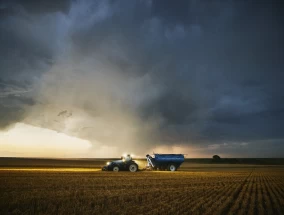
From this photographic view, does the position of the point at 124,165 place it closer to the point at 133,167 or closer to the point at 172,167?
the point at 133,167

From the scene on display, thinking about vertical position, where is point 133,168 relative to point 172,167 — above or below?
above

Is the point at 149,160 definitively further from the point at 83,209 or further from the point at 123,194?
the point at 83,209

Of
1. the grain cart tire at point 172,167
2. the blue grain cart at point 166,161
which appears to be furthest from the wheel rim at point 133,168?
the grain cart tire at point 172,167

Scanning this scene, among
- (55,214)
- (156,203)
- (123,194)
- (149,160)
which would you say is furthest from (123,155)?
(55,214)

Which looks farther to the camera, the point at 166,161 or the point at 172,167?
the point at 166,161

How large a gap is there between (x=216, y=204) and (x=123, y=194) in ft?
15.5

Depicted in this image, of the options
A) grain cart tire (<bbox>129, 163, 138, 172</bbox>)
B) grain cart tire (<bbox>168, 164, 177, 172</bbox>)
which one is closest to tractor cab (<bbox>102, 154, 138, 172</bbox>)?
grain cart tire (<bbox>129, 163, 138, 172</bbox>)

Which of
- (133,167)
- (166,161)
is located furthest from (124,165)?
(166,161)

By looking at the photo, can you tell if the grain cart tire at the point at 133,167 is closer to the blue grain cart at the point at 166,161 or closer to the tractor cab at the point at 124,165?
the tractor cab at the point at 124,165

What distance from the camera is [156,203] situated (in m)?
11.7

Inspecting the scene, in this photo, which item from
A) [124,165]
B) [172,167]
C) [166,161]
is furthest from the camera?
[166,161]

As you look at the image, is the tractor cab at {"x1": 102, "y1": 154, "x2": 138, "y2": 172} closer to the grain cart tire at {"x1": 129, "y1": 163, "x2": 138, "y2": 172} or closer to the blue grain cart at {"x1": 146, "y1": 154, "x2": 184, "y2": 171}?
the grain cart tire at {"x1": 129, "y1": 163, "x2": 138, "y2": 172}

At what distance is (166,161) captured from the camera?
121 ft

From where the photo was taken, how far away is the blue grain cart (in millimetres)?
36938
